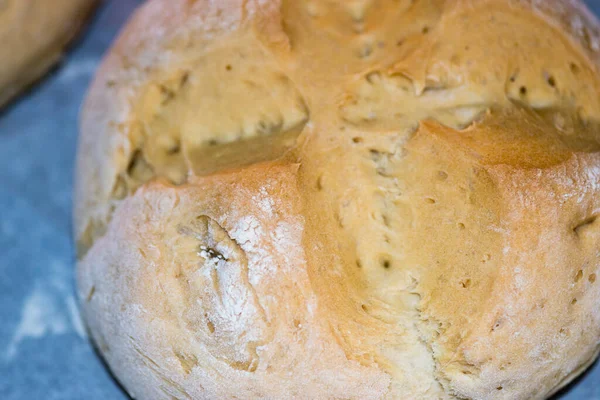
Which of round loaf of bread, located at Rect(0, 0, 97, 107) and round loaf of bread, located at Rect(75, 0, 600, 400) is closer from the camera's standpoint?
round loaf of bread, located at Rect(75, 0, 600, 400)

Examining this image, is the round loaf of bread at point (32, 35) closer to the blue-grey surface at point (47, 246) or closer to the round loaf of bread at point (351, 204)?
the blue-grey surface at point (47, 246)

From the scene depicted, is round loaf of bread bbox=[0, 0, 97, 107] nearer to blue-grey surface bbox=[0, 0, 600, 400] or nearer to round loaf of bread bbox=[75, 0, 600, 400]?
blue-grey surface bbox=[0, 0, 600, 400]

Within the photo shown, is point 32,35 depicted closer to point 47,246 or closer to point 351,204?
point 47,246

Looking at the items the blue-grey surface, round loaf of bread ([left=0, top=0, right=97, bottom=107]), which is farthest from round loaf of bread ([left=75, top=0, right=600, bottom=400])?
round loaf of bread ([left=0, top=0, right=97, bottom=107])

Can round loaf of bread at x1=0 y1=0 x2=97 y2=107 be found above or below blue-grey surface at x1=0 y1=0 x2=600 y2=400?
above

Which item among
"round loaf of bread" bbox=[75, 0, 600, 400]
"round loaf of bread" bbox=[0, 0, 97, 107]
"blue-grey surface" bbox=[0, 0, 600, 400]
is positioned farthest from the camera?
"round loaf of bread" bbox=[0, 0, 97, 107]

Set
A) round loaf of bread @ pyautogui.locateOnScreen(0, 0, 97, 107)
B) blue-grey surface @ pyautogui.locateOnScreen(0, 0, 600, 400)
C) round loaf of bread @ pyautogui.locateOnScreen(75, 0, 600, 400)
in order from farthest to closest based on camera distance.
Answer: round loaf of bread @ pyautogui.locateOnScreen(0, 0, 97, 107)
blue-grey surface @ pyautogui.locateOnScreen(0, 0, 600, 400)
round loaf of bread @ pyautogui.locateOnScreen(75, 0, 600, 400)
